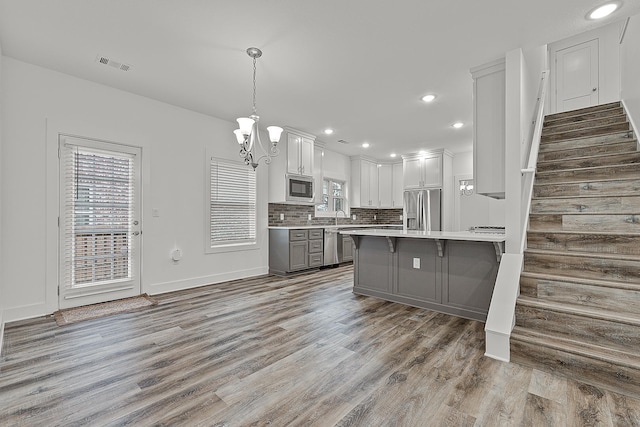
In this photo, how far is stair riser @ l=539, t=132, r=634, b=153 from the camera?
331 cm

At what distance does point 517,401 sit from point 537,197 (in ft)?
7.42

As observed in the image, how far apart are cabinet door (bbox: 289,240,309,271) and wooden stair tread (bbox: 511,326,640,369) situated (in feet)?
11.6

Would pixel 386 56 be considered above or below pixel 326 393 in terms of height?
above

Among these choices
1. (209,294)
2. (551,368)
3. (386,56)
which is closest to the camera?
(551,368)

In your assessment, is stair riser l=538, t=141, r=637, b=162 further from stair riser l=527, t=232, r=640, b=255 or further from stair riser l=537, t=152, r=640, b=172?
stair riser l=527, t=232, r=640, b=255

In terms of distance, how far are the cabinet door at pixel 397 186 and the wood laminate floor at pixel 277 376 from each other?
5.10 m

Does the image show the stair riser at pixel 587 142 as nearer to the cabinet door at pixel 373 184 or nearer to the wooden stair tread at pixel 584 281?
the wooden stair tread at pixel 584 281

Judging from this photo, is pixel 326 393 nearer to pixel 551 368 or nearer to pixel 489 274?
pixel 551 368

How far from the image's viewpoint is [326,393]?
71.6 inches

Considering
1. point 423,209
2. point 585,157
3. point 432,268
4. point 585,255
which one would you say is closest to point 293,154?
point 432,268

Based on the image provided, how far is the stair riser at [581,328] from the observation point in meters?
1.93

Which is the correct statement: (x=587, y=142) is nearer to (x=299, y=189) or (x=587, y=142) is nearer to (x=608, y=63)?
(x=608, y=63)

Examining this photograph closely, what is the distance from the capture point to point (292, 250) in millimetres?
5238

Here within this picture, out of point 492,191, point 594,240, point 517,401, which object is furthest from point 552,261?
point 517,401
